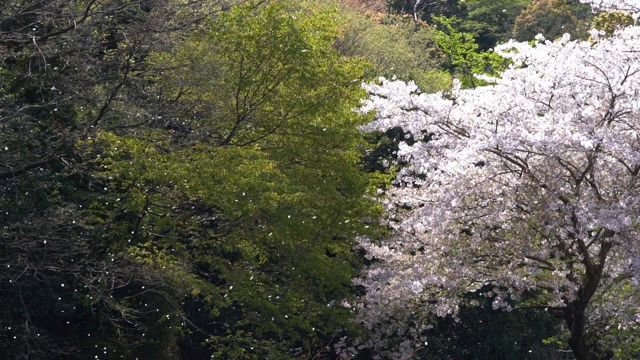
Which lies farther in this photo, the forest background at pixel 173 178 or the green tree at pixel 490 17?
the green tree at pixel 490 17

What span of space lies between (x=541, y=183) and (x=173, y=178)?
491 cm

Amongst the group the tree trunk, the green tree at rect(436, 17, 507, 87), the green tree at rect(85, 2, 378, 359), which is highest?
the green tree at rect(436, 17, 507, 87)

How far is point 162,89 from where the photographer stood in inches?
496

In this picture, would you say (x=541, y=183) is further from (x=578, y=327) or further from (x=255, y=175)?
(x=255, y=175)

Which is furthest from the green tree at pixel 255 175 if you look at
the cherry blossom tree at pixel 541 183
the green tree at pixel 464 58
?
the green tree at pixel 464 58

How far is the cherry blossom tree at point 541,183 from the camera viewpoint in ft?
28.9

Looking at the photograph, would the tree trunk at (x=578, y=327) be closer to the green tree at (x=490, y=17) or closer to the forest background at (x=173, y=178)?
the forest background at (x=173, y=178)

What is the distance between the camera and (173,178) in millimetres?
11734

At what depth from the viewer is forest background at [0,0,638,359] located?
10461 millimetres

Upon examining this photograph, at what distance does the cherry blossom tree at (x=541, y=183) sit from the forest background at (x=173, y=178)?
157 centimetres

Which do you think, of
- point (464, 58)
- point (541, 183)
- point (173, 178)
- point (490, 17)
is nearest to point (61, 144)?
point (173, 178)

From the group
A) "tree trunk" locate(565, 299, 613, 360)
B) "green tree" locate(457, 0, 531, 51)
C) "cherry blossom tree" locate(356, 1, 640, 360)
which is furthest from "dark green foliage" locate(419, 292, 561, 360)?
"green tree" locate(457, 0, 531, 51)

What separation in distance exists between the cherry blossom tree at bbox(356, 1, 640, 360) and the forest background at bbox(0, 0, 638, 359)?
1567 millimetres

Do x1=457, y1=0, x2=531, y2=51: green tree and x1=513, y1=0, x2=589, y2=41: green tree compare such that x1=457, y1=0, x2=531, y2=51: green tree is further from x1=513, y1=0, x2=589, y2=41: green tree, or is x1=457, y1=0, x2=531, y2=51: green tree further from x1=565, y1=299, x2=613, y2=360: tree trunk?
x1=565, y1=299, x2=613, y2=360: tree trunk
